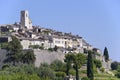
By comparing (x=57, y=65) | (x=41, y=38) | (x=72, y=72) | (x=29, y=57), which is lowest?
(x=72, y=72)

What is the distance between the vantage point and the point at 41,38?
64812 mm

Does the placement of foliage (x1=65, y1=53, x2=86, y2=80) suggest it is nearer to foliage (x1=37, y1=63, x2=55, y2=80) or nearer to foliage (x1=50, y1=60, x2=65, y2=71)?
foliage (x1=50, y1=60, x2=65, y2=71)

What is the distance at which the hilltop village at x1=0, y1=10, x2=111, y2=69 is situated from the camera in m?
61.9

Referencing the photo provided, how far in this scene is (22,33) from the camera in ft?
216

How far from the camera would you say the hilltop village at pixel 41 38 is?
203 ft

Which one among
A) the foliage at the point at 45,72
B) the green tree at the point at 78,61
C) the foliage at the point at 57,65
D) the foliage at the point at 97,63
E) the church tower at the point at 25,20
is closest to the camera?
the foliage at the point at 45,72

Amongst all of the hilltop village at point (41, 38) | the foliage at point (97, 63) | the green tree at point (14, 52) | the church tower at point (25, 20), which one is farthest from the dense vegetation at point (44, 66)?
the church tower at point (25, 20)

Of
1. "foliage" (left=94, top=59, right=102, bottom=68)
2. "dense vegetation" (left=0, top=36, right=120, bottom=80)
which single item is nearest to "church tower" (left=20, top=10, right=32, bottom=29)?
"foliage" (left=94, top=59, right=102, bottom=68)

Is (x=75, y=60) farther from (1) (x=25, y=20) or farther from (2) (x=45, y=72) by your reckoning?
(1) (x=25, y=20)

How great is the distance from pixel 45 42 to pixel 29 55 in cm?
1235

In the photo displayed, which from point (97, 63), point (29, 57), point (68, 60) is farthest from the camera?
point (97, 63)

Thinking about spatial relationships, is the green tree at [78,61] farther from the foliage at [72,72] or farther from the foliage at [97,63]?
the foliage at [97,63]

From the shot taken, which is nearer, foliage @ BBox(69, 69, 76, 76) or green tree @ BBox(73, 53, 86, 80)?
foliage @ BBox(69, 69, 76, 76)

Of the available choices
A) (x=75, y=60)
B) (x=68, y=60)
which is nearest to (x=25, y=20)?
(x=75, y=60)
